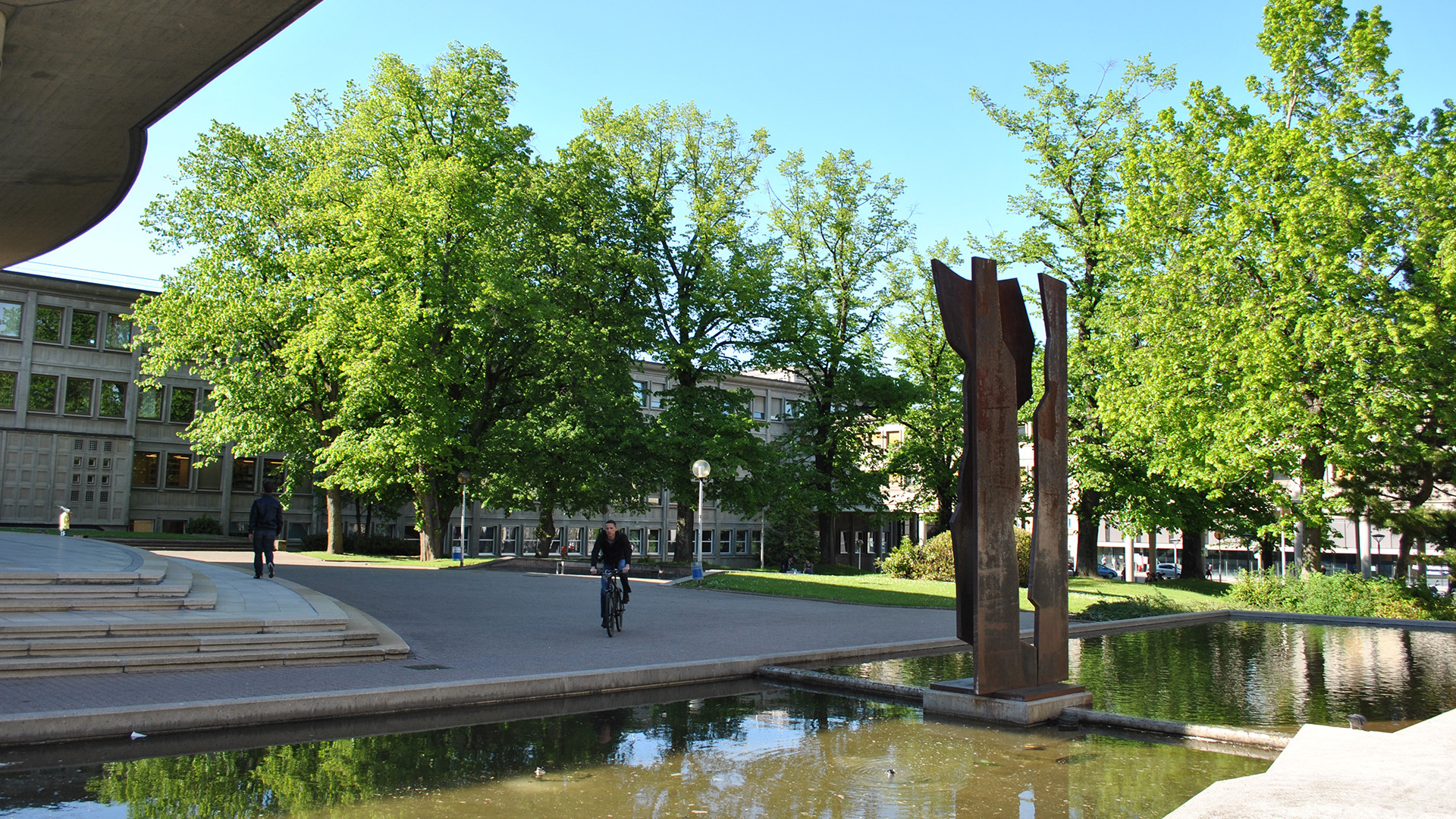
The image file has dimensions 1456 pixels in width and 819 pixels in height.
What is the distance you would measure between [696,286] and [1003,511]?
99.8 ft

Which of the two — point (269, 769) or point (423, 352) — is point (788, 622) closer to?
point (269, 769)

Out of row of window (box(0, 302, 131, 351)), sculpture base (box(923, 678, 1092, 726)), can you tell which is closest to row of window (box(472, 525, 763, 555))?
row of window (box(0, 302, 131, 351))

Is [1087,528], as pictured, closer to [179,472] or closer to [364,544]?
[364,544]

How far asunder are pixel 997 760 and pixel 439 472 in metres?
31.7

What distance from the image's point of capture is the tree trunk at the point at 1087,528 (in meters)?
36.2

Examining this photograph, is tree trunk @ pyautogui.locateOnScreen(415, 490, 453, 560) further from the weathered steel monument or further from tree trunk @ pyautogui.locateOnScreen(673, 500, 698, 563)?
the weathered steel monument

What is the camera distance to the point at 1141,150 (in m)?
32.5

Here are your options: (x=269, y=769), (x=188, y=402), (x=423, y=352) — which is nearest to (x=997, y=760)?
(x=269, y=769)

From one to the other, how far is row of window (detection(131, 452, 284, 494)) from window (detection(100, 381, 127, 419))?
7.47 feet

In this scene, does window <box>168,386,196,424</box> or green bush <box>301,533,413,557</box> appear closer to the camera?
green bush <box>301,533,413,557</box>

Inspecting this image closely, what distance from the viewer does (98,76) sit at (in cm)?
1227

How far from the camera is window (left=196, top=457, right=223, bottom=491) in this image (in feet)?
173

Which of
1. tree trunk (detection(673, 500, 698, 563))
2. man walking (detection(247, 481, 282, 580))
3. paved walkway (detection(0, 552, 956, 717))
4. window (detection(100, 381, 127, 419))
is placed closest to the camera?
paved walkway (detection(0, 552, 956, 717))

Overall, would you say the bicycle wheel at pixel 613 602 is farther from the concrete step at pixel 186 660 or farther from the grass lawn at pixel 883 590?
the grass lawn at pixel 883 590
